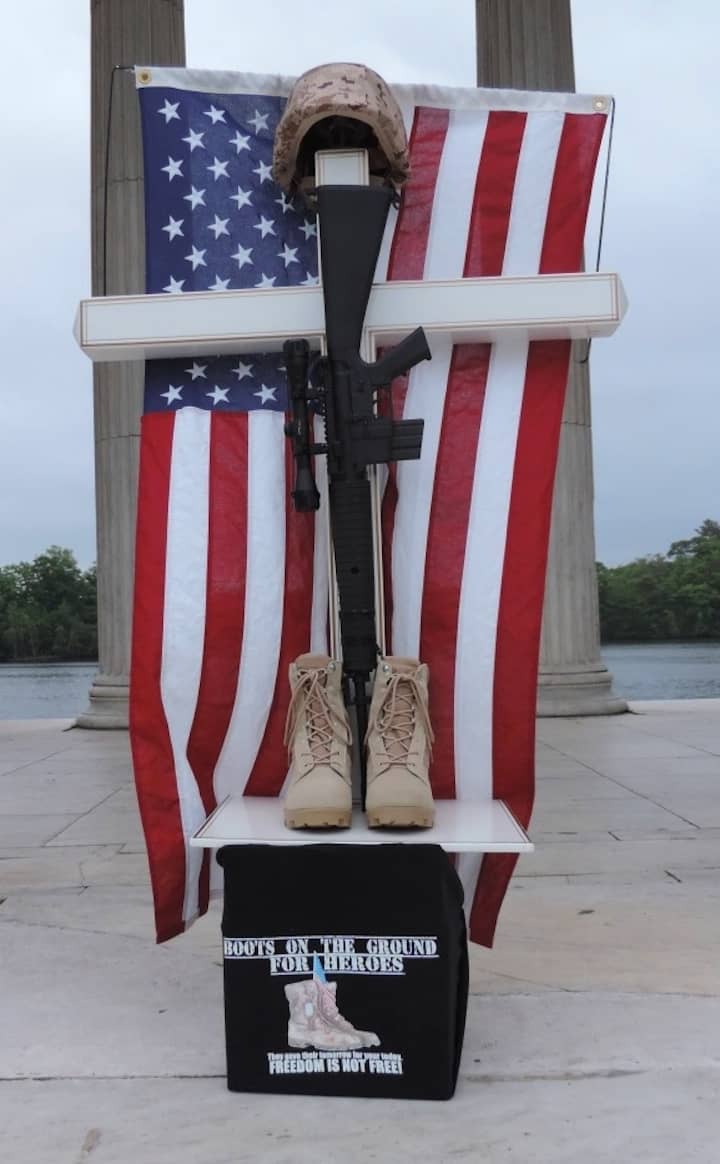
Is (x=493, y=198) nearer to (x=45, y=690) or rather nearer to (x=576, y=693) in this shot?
(x=576, y=693)

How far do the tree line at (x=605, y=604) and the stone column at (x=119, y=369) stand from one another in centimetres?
625

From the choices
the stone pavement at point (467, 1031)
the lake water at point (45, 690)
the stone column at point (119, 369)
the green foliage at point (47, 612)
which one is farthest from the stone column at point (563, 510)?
the green foliage at point (47, 612)

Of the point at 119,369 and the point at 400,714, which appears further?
the point at 119,369

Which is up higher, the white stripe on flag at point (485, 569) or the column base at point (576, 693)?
the white stripe on flag at point (485, 569)

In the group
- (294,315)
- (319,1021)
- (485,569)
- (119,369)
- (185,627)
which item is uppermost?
(119,369)

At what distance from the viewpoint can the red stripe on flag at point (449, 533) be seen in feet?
8.54

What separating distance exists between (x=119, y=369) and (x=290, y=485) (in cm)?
743

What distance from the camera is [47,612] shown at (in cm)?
1755

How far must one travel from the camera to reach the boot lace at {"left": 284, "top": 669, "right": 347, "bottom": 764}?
2.36 m

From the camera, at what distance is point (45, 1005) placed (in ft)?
8.57

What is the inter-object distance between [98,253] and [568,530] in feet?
15.0

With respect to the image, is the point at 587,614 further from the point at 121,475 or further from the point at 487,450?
the point at 487,450

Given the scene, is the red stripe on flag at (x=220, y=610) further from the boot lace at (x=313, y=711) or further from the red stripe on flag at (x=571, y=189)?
the red stripe on flag at (x=571, y=189)

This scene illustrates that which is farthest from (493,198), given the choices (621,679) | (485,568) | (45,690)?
(45,690)
